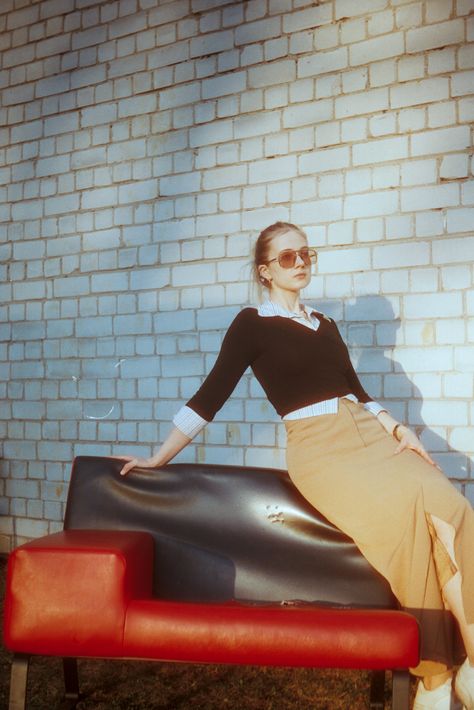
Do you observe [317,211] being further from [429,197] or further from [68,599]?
[68,599]

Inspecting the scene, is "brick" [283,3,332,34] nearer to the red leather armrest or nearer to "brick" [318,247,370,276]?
"brick" [318,247,370,276]

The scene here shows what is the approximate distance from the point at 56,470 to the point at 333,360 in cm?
290

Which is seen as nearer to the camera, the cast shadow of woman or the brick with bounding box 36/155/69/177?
the cast shadow of woman

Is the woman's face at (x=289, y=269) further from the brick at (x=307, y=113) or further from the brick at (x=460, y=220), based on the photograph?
the brick at (x=307, y=113)

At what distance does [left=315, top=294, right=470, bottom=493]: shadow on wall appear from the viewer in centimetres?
343

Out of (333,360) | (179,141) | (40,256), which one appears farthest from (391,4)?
(40,256)

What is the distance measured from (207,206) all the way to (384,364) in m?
1.53

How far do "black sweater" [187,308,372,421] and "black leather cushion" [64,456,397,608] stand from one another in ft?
0.83

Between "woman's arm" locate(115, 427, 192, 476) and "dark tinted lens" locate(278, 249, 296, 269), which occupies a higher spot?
"dark tinted lens" locate(278, 249, 296, 269)

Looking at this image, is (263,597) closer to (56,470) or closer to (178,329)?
(178,329)

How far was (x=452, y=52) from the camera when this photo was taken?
344cm

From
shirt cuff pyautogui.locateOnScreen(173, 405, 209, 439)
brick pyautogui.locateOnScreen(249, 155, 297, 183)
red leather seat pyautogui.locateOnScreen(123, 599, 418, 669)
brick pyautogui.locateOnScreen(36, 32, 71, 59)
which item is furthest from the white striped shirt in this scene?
brick pyautogui.locateOnScreen(36, 32, 71, 59)

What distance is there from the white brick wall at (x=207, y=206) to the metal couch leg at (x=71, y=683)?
1.77 m

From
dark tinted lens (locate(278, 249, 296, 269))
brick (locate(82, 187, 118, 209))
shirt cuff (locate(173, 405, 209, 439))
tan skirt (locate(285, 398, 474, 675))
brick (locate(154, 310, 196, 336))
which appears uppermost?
brick (locate(82, 187, 118, 209))
